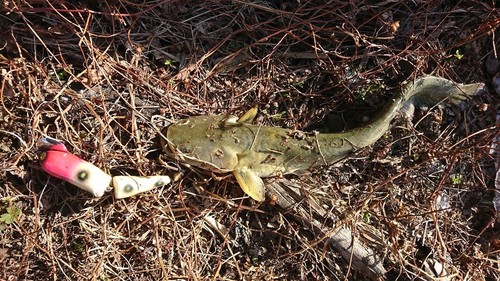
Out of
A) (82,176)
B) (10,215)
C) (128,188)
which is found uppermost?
(82,176)

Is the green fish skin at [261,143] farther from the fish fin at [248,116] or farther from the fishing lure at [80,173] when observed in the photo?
the fishing lure at [80,173]

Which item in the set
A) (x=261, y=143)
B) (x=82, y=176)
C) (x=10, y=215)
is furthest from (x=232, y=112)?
(x=10, y=215)

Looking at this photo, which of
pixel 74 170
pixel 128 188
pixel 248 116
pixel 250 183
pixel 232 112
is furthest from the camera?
pixel 232 112

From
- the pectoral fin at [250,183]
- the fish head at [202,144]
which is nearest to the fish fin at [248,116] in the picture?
the fish head at [202,144]

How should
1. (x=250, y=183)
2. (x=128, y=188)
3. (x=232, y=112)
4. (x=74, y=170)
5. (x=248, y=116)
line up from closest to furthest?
(x=74, y=170) < (x=128, y=188) < (x=250, y=183) < (x=248, y=116) < (x=232, y=112)

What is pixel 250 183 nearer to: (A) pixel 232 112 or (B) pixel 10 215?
(A) pixel 232 112

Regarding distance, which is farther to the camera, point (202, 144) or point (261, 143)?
point (261, 143)

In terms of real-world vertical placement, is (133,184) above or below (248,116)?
below
